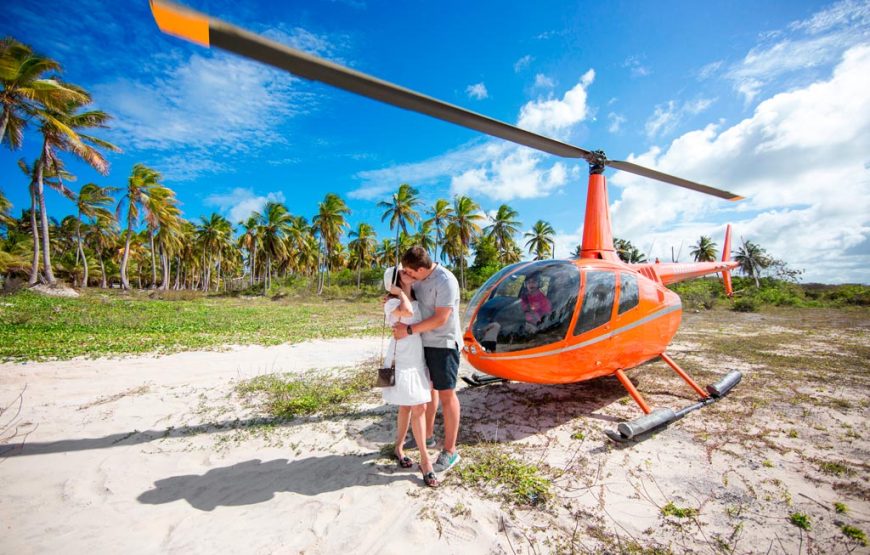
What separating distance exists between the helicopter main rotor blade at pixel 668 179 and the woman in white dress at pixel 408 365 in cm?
380

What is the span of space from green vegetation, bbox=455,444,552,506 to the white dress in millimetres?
837

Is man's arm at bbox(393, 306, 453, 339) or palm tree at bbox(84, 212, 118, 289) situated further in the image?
palm tree at bbox(84, 212, 118, 289)

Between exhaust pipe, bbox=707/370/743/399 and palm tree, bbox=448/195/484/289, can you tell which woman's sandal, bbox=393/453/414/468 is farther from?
palm tree, bbox=448/195/484/289

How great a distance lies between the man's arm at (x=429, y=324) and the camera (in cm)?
278

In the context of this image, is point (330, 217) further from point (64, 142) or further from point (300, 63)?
point (300, 63)

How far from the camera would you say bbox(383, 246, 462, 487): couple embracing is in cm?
281

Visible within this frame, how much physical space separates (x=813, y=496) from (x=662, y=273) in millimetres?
3485

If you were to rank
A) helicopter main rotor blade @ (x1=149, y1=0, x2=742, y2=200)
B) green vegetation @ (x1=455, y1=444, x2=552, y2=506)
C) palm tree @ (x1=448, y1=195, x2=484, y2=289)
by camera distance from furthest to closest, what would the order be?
palm tree @ (x1=448, y1=195, x2=484, y2=289)
green vegetation @ (x1=455, y1=444, x2=552, y2=506)
helicopter main rotor blade @ (x1=149, y1=0, x2=742, y2=200)

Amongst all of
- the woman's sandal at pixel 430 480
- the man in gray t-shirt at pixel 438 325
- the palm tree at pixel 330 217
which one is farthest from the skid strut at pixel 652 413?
the palm tree at pixel 330 217

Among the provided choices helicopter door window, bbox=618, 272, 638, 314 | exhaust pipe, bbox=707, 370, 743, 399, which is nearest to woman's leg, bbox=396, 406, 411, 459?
helicopter door window, bbox=618, 272, 638, 314

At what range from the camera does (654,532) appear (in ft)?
7.68

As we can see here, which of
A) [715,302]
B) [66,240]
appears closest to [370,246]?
[66,240]

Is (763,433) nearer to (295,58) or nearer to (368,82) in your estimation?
(368,82)

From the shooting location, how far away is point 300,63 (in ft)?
6.32
